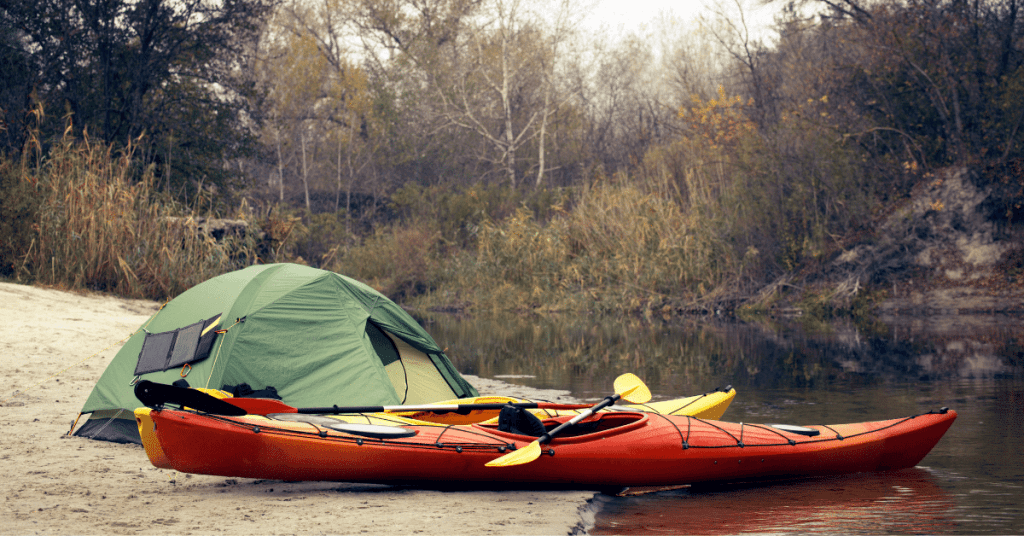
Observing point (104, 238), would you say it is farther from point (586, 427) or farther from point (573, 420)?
point (573, 420)

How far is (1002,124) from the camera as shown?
1575 cm

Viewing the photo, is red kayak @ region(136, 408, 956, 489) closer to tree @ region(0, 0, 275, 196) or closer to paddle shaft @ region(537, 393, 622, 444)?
paddle shaft @ region(537, 393, 622, 444)

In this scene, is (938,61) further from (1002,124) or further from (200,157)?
(200,157)

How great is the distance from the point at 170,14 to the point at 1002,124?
1546 cm

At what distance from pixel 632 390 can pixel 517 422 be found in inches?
46.6

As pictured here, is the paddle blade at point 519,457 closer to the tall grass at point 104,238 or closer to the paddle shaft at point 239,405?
the paddle shaft at point 239,405

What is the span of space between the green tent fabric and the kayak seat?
4.43 feet

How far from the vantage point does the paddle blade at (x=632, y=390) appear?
19.4 ft

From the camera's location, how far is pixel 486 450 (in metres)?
4.70

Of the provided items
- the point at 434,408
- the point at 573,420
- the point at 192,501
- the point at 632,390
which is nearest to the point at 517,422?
the point at 573,420

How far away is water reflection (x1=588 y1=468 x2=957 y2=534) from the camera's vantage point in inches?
165

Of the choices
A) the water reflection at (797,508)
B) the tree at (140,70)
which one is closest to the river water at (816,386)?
the water reflection at (797,508)

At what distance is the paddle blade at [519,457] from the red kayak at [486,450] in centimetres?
14

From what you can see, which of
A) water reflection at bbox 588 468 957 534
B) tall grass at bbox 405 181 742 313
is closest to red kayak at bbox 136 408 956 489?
water reflection at bbox 588 468 957 534
